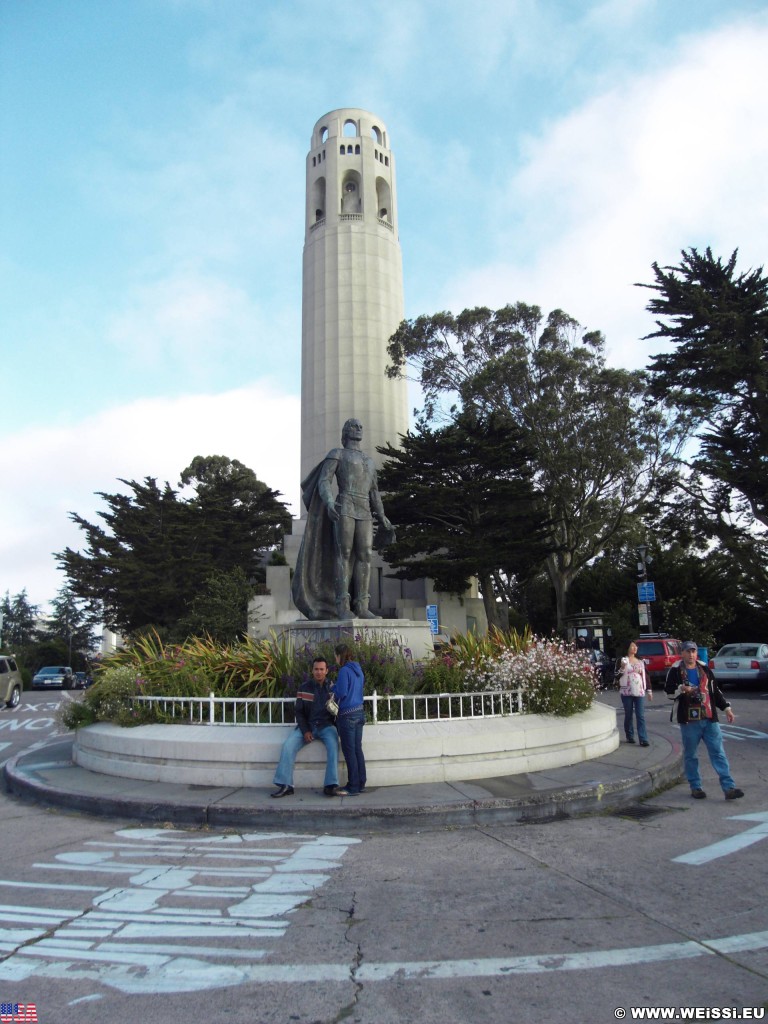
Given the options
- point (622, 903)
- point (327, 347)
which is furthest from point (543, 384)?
point (622, 903)

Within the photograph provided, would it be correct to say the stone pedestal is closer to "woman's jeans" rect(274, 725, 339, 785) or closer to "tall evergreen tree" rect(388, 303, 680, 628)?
"woman's jeans" rect(274, 725, 339, 785)

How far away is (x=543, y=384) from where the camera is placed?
30609mm

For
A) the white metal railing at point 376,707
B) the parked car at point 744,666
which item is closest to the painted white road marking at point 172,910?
the white metal railing at point 376,707

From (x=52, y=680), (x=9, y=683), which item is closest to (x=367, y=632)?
(x=9, y=683)

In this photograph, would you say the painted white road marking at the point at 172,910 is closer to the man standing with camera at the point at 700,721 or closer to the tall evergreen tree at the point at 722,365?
the man standing with camera at the point at 700,721

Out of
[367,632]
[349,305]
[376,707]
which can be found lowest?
[376,707]

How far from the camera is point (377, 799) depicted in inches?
267

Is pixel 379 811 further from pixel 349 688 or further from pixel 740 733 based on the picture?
pixel 740 733

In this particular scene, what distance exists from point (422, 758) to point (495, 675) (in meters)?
1.65

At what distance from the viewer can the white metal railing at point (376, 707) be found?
795 cm

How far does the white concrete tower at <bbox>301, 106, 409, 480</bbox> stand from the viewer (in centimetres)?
4166

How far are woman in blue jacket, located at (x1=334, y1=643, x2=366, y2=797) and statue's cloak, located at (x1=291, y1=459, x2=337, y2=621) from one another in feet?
Answer: 10.5

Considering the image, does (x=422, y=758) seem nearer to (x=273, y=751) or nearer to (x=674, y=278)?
(x=273, y=751)

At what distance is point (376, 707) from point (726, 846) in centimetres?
360
